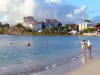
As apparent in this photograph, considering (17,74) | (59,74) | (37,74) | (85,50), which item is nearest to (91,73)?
(59,74)

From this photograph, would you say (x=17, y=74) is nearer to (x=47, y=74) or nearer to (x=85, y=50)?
(x=47, y=74)

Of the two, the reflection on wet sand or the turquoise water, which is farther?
the reflection on wet sand

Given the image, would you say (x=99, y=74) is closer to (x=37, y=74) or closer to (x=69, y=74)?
(x=69, y=74)

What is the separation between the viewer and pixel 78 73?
1636 cm

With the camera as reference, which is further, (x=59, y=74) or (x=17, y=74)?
(x=17, y=74)

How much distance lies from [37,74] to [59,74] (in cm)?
153

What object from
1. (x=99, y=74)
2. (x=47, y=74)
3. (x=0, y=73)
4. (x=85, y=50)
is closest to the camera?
(x=99, y=74)

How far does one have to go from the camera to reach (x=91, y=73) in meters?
16.0

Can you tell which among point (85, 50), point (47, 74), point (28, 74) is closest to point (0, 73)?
point (28, 74)

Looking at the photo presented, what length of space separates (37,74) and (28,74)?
0.69 metres

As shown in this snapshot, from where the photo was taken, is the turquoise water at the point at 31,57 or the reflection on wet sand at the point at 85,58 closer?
the turquoise water at the point at 31,57

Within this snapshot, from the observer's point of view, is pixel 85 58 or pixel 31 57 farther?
pixel 31 57

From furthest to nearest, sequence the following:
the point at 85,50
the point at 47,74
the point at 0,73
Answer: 1. the point at 85,50
2. the point at 0,73
3. the point at 47,74

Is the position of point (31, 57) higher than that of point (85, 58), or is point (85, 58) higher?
point (85, 58)
